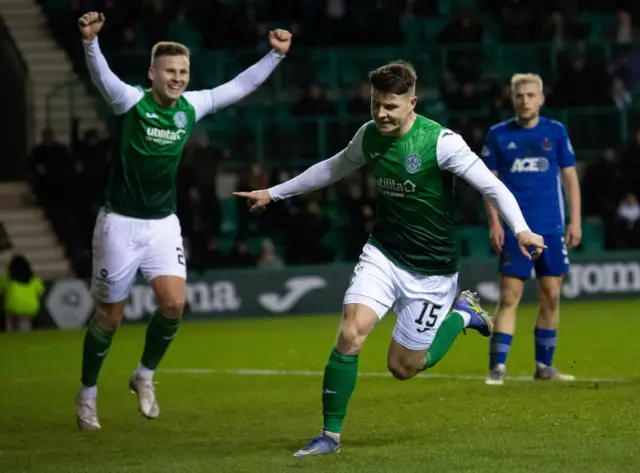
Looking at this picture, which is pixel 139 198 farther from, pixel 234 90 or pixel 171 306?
pixel 234 90

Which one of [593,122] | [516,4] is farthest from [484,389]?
[516,4]

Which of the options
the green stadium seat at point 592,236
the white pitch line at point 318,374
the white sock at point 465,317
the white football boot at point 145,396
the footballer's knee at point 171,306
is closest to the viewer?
the white sock at point 465,317

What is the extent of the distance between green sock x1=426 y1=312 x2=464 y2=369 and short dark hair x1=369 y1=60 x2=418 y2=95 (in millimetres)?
1615

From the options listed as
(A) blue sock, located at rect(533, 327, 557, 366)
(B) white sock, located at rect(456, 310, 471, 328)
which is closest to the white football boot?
(B) white sock, located at rect(456, 310, 471, 328)

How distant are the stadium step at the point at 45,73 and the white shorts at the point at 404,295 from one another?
14849mm

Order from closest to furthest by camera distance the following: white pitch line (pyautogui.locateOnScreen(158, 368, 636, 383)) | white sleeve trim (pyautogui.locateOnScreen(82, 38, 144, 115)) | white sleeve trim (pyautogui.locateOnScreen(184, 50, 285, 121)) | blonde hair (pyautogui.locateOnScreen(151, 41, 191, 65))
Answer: white sleeve trim (pyautogui.locateOnScreen(82, 38, 144, 115)) < blonde hair (pyautogui.locateOnScreen(151, 41, 191, 65)) < white sleeve trim (pyautogui.locateOnScreen(184, 50, 285, 121)) < white pitch line (pyautogui.locateOnScreen(158, 368, 636, 383))

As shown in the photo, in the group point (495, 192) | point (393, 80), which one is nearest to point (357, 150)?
point (393, 80)

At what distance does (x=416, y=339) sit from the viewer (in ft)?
25.8

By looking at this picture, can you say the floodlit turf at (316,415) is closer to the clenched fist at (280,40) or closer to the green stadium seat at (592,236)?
the clenched fist at (280,40)

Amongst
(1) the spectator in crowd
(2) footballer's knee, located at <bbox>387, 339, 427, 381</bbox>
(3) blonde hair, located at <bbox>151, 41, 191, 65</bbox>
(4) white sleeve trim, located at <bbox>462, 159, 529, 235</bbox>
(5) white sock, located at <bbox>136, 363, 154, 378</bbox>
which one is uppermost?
(3) blonde hair, located at <bbox>151, 41, 191, 65</bbox>

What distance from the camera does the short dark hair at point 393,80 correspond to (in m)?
7.32

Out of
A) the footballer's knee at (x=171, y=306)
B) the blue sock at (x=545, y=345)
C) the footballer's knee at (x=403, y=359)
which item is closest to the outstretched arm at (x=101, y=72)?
the footballer's knee at (x=171, y=306)

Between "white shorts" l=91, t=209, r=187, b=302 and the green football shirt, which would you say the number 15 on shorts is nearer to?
the green football shirt

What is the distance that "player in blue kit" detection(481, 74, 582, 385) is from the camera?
10328mm
